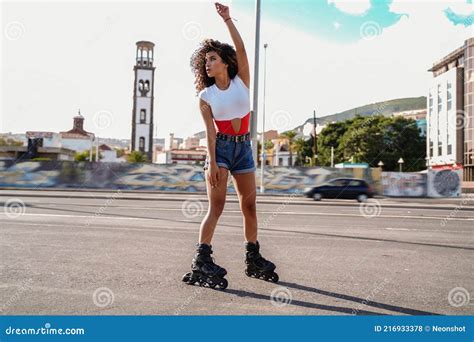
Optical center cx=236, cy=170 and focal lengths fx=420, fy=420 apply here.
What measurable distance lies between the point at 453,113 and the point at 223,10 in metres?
56.7

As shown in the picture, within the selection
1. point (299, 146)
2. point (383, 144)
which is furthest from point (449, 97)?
point (299, 146)

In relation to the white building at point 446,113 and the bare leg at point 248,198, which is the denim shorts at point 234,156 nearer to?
the bare leg at point 248,198

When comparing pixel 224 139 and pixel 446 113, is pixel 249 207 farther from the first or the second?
pixel 446 113

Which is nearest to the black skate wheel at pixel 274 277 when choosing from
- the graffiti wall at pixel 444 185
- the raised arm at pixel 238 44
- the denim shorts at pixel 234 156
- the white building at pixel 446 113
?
the denim shorts at pixel 234 156

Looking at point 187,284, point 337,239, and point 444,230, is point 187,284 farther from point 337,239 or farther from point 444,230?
point 444,230

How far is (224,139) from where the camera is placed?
3.04 metres

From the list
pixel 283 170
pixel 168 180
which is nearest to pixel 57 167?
pixel 168 180

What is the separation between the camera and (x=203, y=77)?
317 centimetres

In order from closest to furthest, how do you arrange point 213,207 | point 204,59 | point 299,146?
point 213,207 → point 204,59 → point 299,146

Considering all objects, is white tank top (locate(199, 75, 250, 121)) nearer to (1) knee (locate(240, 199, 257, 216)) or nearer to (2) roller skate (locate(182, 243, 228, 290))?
(1) knee (locate(240, 199, 257, 216))

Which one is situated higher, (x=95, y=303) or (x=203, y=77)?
(x=203, y=77)

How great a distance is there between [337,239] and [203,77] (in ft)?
10.4

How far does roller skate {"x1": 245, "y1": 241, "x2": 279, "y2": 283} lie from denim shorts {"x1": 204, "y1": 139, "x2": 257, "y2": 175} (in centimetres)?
Answer: 58

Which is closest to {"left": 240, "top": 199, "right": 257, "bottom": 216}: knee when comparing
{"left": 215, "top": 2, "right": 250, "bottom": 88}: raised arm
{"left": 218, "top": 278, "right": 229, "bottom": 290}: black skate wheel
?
{"left": 218, "top": 278, "right": 229, "bottom": 290}: black skate wheel
